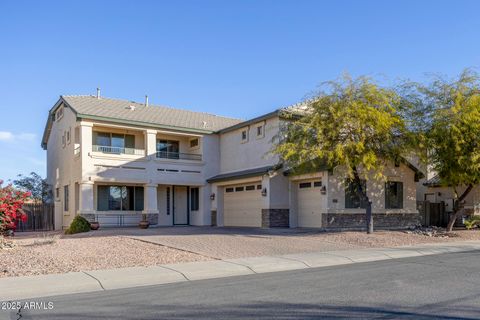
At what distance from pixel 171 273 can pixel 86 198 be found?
16.3 m

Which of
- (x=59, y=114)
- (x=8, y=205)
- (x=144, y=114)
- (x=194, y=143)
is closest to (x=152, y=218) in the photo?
(x=194, y=143)

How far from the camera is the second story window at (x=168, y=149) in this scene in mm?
30316

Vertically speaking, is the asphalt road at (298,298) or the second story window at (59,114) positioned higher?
the second story window at (59,114)

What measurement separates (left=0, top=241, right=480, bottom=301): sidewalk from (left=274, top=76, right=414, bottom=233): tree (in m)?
4.70

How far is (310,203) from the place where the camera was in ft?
82.8

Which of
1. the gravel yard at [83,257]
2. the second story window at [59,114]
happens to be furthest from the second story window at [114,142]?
the gravel yard at [83,257]

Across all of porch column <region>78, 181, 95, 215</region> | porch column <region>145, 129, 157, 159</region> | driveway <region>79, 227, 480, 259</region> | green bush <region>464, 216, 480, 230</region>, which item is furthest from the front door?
green bush <region>464, 216, 480, 230</region>

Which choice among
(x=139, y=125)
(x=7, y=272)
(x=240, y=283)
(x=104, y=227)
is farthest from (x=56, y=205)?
(x=240, y=283)

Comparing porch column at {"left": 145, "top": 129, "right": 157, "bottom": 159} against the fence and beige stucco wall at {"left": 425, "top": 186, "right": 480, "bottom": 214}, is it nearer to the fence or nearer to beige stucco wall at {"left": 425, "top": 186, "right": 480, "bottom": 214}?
the fence

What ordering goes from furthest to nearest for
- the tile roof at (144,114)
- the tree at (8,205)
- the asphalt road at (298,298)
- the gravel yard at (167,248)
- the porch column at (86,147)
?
the tile roof at (144,114), the porch column at (86,147), the tree at (8,205), the gravel yard at (167,248), the asphalt road at (298,298)

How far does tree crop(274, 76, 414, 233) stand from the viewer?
19.5 metres

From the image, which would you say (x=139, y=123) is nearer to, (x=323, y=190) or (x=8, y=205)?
(x=323, y=190)

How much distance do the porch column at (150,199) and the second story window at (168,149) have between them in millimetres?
2273

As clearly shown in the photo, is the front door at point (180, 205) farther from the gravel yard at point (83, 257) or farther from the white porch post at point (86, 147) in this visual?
the gravel yard at point (83, 257)
